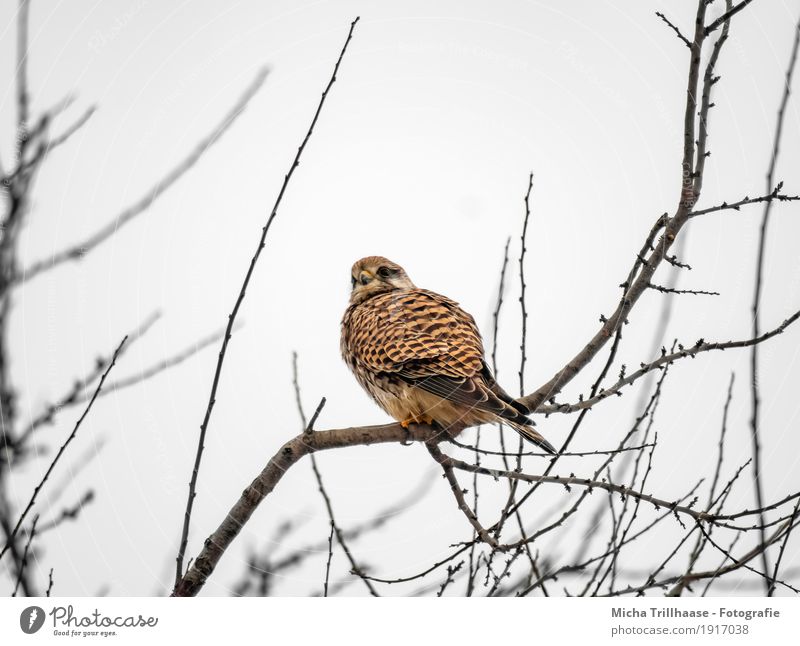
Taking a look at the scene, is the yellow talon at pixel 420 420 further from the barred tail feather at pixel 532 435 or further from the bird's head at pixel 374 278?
the bird's head at pixel 374 278

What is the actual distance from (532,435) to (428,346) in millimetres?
933

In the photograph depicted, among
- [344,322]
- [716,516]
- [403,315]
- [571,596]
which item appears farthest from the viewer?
[344,322]

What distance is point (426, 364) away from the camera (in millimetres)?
4113

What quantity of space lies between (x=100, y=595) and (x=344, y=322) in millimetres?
2213

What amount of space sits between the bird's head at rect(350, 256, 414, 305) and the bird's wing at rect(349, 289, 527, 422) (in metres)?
0.43

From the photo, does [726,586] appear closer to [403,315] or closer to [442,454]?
[442,454]

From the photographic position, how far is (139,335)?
265cm

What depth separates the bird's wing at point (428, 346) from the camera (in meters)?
3.82

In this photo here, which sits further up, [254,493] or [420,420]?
[420,420]

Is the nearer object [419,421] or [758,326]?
[758,326]

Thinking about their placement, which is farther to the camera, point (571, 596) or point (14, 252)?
point (571, 596)

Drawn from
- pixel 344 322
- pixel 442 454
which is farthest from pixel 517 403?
pixel 344 322

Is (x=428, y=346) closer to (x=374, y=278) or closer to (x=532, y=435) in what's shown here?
(x=532, y=435)

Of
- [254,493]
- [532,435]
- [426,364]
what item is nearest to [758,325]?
[532,435]
